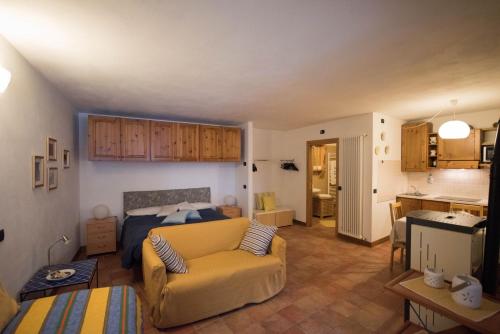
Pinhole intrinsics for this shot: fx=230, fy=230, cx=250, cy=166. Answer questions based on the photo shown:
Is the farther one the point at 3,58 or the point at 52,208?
the point at 52,208

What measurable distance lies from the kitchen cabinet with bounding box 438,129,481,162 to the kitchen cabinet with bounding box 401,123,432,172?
25cm

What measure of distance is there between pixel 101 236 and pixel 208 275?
258 cm

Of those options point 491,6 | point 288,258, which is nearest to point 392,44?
point 491,6

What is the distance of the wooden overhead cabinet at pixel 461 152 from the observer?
3.97 m

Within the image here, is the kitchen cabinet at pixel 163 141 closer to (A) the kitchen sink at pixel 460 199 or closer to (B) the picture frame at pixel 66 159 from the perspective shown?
(B) the picture frame at pixel 66 159

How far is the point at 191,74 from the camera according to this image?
7.79ft

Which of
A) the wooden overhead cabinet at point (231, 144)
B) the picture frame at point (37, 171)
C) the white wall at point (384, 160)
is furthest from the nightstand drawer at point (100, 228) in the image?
the white wall at point (384, 160)

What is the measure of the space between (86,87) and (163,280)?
243cm

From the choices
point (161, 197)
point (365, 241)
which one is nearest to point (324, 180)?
point (365, 241)

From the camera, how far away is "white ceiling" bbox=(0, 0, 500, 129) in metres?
1.39

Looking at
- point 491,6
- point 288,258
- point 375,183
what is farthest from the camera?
point 375,183

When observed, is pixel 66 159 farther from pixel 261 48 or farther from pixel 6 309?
pixel 261 48

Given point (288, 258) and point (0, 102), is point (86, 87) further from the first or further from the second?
point (288, 258)

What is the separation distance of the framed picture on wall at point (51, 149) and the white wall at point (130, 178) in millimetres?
1392
